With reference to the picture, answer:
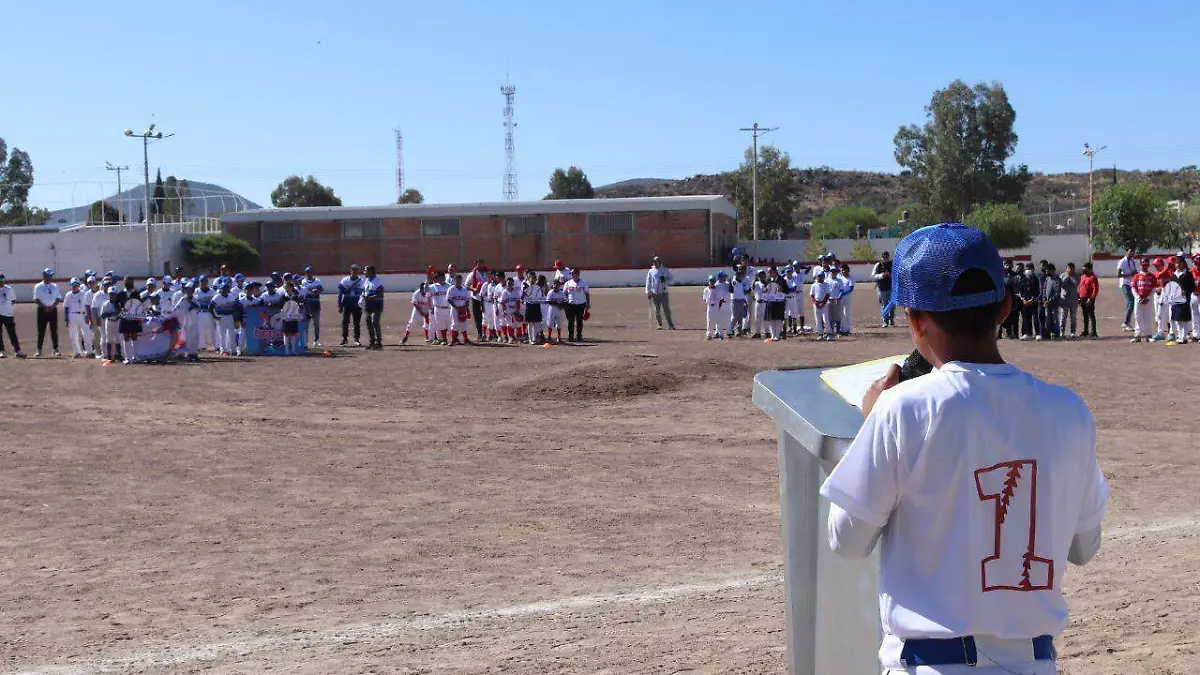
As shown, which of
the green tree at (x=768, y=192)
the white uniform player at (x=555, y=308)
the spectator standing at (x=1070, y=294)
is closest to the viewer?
the spectator standing at (x=1070, y=294)

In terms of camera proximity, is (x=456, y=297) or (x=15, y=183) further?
(x=15, y=183)

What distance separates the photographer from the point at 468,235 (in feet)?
255

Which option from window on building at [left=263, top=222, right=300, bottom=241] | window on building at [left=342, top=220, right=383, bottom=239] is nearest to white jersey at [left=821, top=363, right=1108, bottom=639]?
window on building at [left=342, top=220, right=383, bottom=239]

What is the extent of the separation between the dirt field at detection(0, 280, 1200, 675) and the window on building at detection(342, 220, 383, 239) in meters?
59.5

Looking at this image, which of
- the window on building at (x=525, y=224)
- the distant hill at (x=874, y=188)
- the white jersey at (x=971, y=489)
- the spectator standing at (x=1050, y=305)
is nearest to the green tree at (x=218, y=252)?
the window on building at (x=525, y=224)

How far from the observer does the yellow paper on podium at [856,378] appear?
327 cm

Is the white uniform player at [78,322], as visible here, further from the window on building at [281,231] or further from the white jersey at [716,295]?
the window on building at [281,231]

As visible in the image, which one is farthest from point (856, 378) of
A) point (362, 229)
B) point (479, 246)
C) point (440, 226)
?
point (362, 229)

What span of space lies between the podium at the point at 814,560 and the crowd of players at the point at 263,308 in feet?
77.7

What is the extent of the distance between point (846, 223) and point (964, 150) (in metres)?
16.1

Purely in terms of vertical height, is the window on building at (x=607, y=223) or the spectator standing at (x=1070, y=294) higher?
the window on building at (x=607, y=223)

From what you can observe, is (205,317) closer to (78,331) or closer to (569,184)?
(78,331)

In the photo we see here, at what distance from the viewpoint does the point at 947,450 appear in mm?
2574

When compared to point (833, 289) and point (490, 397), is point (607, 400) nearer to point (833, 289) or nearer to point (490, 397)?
point (490, 397)
